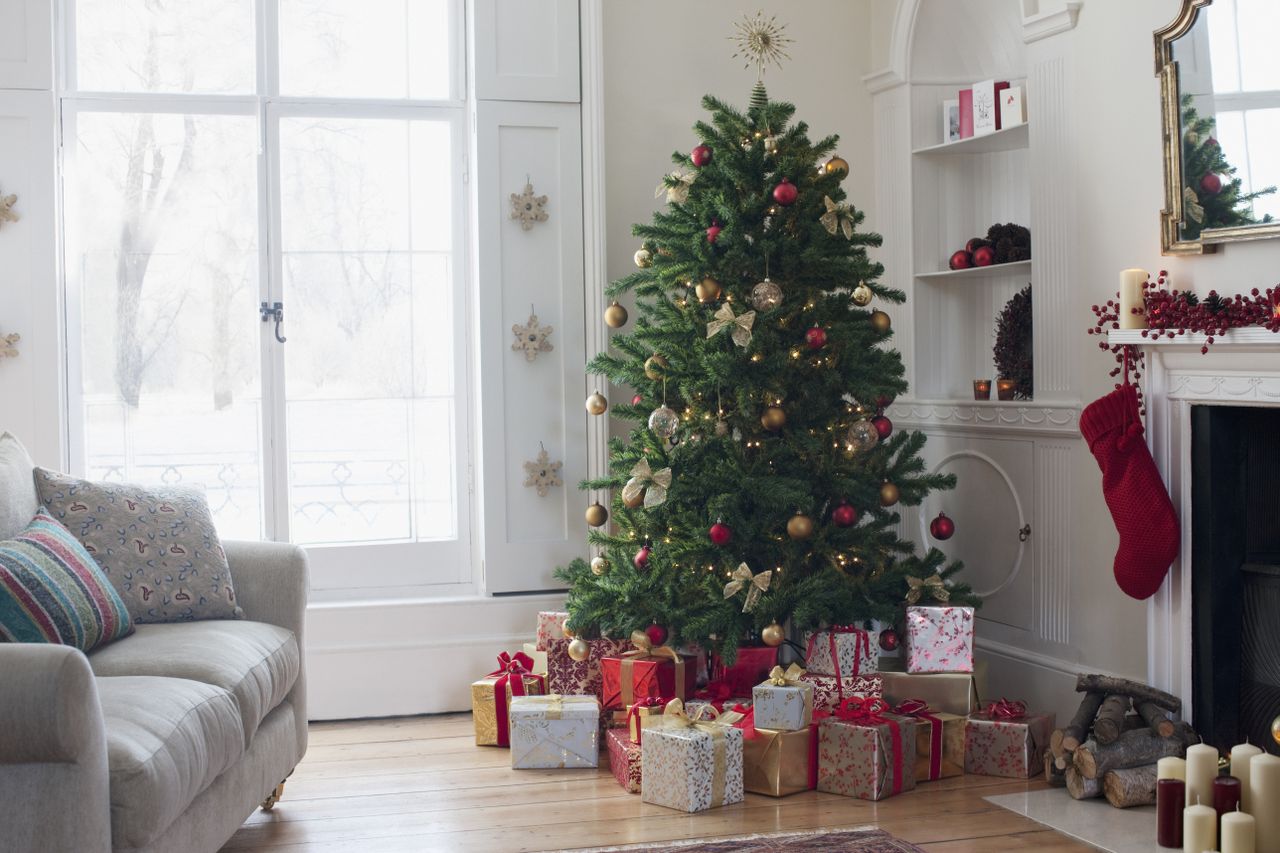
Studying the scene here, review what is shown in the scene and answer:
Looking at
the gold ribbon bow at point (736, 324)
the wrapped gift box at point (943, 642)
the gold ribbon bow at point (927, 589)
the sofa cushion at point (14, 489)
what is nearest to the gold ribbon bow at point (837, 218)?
the gold ribbon bow at point (736, 324)

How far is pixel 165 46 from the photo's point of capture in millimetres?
4094

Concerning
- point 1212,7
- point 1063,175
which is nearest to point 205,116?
point 1063,175

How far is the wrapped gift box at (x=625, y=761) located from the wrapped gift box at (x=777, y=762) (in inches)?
11.4

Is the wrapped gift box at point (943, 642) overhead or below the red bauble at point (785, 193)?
below

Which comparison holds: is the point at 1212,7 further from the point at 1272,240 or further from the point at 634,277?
the point at 634,277

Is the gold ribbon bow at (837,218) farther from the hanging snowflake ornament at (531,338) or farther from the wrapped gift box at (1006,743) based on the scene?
the wrapped gift box at (1006,743)

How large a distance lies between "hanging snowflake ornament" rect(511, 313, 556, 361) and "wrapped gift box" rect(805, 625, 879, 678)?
4.63ft

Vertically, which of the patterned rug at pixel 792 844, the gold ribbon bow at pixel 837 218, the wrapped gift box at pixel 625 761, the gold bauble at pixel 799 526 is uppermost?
the gold ribbon bow at pixel 837 218

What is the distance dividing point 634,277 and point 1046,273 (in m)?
1.30

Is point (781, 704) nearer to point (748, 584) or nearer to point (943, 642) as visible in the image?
point (748, 584)

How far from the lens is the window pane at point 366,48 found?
13.8 feet

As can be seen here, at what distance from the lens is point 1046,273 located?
387 cm

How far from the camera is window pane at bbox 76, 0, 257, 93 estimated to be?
4055 millimetres

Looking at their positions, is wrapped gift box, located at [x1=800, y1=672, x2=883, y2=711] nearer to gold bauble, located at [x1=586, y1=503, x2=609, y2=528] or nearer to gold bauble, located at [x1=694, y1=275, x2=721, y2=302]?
gold bauble, located at [x1=586, y1=503, x2=609, y2=528]
